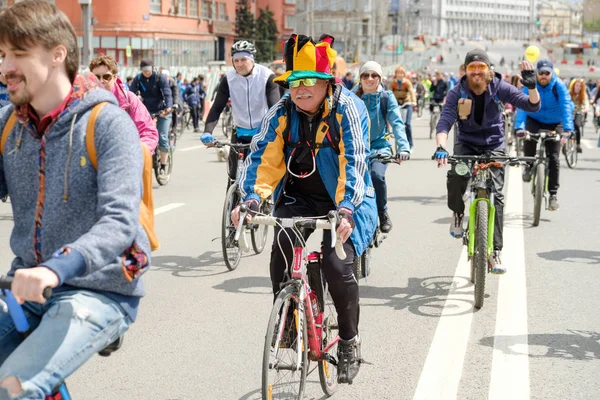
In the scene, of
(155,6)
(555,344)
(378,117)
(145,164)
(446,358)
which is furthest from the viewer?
(155,6)

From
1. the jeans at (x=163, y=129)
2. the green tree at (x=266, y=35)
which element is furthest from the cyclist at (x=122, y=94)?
the green tree at (x=266, y=35)

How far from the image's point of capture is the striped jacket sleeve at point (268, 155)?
4.58 m

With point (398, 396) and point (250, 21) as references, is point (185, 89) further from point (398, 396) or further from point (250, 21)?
point (250, 21)

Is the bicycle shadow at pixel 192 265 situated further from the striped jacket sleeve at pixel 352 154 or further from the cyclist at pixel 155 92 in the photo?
the cyclist at pixel 155 92

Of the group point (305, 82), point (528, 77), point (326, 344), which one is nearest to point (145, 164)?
point (305, 82)

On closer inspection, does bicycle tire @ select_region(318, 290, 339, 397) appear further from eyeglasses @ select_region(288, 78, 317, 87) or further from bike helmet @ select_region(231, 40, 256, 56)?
bike helmet @ select_region(231, 40, 256, 56)

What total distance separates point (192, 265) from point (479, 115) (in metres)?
2.67

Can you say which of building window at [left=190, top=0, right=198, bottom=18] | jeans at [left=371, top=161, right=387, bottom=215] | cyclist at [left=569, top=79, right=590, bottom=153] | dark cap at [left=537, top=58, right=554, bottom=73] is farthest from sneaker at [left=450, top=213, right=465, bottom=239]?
building window at [left=190, top=0, right=198, bottom=18]

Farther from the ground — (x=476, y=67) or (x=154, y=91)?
(x=476, y=67)

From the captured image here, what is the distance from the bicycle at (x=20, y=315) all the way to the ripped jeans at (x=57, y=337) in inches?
1.9

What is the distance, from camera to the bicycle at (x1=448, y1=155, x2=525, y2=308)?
270 inches

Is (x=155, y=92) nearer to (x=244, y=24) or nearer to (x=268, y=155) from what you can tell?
(x=268, y=155)

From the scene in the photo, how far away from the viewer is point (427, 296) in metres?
7.26

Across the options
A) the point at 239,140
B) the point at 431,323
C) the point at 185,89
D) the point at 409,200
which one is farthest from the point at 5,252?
the point at 185,89
